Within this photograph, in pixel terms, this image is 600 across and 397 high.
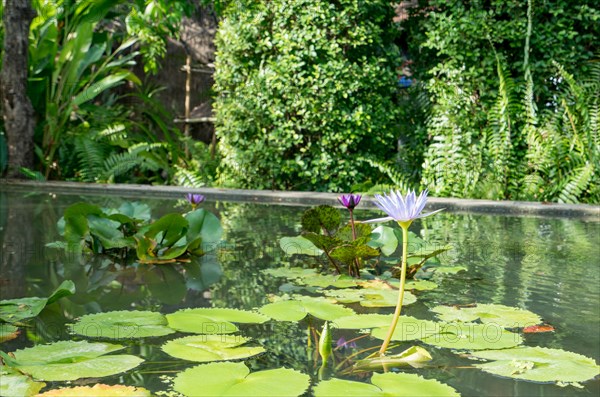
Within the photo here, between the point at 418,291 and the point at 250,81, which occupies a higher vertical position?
the point at 250,81

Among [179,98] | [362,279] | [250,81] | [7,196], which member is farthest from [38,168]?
[362,279]

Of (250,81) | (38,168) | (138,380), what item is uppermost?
(250,81)

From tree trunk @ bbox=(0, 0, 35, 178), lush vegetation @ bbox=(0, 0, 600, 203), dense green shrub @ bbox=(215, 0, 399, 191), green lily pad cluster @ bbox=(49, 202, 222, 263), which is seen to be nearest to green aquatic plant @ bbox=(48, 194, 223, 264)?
green lily pad cluster @ bbox=(49, 202, 222, 263)

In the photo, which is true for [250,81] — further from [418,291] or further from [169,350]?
[169,350]

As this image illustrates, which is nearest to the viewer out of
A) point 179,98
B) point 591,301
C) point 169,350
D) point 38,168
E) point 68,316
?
point 169,350

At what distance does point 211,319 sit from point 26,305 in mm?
582

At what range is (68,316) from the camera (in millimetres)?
1853

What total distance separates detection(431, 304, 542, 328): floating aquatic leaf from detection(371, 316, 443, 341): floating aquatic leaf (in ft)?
0.31

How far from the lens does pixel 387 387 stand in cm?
125

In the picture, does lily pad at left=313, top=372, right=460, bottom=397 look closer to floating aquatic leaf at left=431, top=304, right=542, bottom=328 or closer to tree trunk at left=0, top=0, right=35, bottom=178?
floating aquatic leaf at left=431, top=304, right=542, bottom=328

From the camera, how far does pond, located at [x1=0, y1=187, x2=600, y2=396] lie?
A: 1.40m

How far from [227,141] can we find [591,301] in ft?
18.0

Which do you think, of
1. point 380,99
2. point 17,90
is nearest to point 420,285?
point 380,99

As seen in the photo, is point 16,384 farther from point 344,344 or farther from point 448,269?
point 448,269
